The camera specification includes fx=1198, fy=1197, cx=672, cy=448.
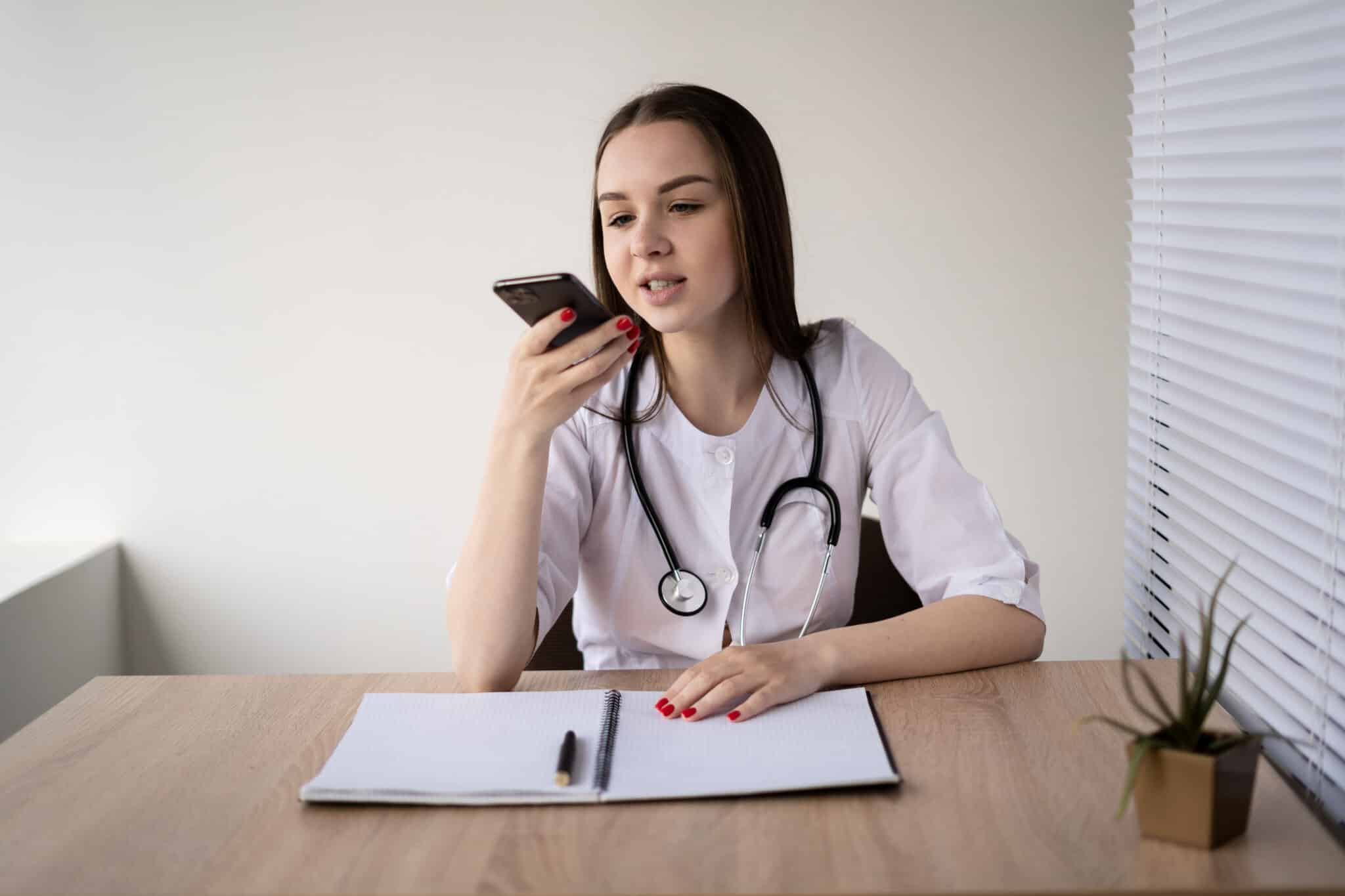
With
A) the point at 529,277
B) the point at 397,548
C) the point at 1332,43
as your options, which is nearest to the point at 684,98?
the point at 529,277

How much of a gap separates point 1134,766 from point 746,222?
100cm

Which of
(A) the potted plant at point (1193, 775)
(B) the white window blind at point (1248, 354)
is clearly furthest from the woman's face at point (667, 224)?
(A) the potted plant at point (1193, 775)

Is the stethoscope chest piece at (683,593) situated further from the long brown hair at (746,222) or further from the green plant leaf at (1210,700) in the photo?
the green plant leaf at (1210,700)

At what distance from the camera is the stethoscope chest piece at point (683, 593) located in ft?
5.70

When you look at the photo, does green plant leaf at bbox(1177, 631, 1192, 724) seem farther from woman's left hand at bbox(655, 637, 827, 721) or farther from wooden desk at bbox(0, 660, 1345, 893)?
woman's left hand at bbox(655, 637, 827, 721)

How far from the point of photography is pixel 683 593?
1.74 metres

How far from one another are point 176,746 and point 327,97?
7.14 feet

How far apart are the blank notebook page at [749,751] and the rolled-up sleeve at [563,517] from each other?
1.11ft

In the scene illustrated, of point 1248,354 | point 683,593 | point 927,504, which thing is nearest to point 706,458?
point 683,593

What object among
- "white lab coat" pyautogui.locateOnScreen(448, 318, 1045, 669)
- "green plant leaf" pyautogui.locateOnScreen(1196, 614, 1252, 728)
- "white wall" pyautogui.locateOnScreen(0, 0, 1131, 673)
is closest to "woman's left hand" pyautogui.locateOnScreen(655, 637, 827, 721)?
"white lab coat" pyautogui.locateOnScreen(448, 318, 1045, 669)

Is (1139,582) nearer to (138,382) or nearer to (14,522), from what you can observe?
(138,382)

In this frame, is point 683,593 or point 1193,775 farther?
point 683,593

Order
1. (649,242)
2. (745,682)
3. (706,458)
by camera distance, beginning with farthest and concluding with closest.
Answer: (706,458) → (649,242) → (745,682)

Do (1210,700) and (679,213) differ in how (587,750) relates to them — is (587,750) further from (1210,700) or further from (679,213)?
(679,213)
